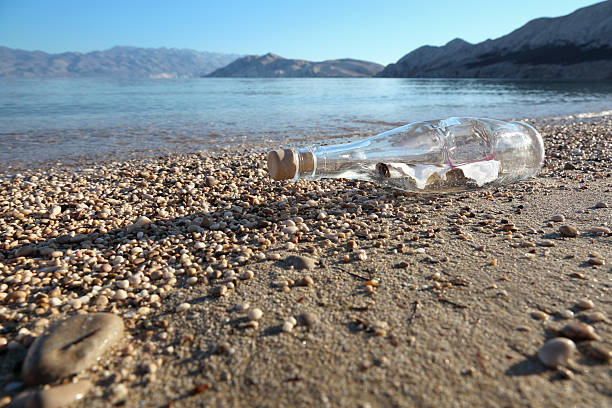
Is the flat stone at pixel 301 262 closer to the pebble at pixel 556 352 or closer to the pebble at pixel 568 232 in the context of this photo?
the pebble at pixel 556 352

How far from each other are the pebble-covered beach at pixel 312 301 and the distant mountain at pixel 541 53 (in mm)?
63152

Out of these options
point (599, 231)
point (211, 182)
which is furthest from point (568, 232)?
point (211, 182)

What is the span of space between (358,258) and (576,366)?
108cm

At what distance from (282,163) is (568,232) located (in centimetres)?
184

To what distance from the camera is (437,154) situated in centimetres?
A: 274

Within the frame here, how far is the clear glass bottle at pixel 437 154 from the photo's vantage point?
269 centimetres

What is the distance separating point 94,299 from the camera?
1707 mm

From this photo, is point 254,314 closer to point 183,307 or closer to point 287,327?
point 287,327

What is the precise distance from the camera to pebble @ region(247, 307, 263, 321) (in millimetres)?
1513

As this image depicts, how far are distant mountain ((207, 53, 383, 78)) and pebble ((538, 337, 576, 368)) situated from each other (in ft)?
411

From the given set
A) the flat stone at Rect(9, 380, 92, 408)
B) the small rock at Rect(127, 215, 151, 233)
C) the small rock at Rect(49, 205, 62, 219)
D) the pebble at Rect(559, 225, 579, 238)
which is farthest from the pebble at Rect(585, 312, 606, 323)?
the small rock at Rect(49, 205, 62, 219)

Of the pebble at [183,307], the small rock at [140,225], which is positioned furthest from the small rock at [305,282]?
the small rock at [140,225]

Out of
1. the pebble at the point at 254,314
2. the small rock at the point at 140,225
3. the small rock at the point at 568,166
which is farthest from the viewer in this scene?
the small rock at the point at 568,166

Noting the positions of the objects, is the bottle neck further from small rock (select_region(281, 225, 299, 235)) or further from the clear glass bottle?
small rock (select_region(281, 225, 299, 235))
